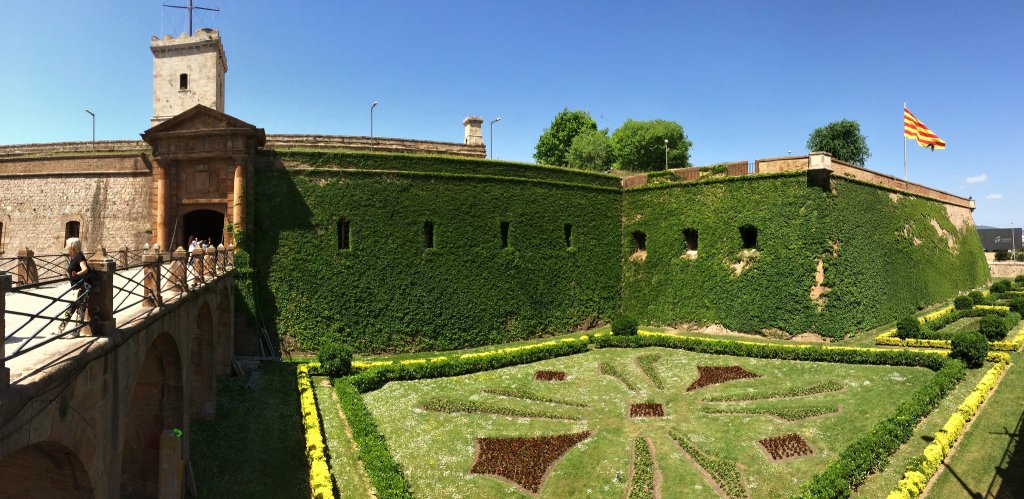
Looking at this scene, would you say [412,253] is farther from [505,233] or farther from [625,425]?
[625,425]

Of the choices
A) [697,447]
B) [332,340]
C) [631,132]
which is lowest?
[697,447]

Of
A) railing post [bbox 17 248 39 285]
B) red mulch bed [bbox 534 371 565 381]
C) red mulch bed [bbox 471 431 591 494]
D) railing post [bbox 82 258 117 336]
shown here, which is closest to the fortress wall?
railing post [bbox 17 248 39 285]

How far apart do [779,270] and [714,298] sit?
3059mm

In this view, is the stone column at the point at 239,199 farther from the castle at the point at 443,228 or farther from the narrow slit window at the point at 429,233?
the narrow slit window at the point at 429,233

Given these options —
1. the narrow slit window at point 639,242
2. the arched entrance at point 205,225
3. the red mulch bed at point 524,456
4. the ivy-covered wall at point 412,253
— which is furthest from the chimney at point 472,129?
the red mulch bed at point 524,456

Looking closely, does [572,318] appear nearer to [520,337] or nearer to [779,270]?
[520,337]

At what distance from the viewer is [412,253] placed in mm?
22844

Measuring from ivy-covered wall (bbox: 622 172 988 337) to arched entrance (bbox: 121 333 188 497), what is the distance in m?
21.1

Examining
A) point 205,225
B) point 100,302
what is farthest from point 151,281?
point 205,225

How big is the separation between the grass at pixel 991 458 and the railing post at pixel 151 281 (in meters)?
14.6

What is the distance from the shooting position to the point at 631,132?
54125mm

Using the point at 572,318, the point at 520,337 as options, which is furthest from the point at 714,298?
the point at 520,337

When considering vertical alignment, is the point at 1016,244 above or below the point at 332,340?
above

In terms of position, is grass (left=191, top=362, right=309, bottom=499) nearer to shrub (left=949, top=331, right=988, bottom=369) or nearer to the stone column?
the stone column
